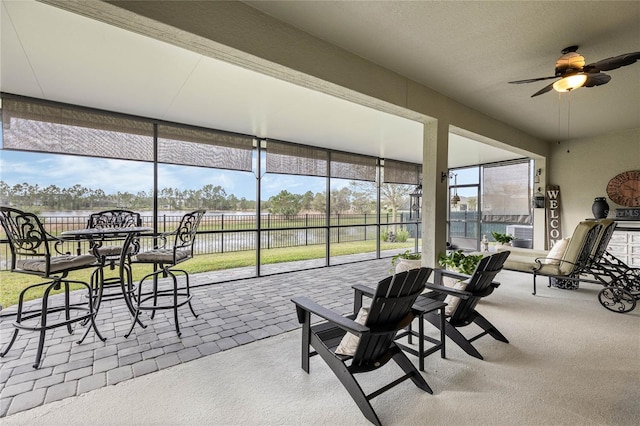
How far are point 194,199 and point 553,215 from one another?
7.74 meters

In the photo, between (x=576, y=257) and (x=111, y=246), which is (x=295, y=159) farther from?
(x=576, y=257)

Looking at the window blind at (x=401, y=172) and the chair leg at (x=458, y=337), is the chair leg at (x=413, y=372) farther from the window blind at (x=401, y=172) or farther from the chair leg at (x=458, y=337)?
the window blind at (x=401, y=172)

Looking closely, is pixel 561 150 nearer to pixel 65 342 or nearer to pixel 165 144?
pixel 165 144

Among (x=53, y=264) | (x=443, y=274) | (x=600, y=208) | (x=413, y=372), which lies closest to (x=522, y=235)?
(x=600, y=208)

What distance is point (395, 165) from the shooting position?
8047 mm

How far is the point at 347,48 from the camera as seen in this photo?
2.74 m

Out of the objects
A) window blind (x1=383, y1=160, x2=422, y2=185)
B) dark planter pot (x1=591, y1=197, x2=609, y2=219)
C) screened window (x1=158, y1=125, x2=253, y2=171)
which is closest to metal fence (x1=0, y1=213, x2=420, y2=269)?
screened window (x1=158, y1=125, x2=253, y2=171)

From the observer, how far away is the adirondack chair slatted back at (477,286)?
8.06 ft

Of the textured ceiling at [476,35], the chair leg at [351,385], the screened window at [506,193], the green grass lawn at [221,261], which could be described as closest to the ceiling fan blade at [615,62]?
the textured ceiling at [476,35]

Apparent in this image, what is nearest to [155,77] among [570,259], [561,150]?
[570,259]

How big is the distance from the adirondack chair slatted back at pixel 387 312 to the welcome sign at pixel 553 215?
21.4ft

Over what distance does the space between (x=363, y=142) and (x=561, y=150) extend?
4651mm

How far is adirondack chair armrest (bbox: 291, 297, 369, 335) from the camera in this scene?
68.7 inches

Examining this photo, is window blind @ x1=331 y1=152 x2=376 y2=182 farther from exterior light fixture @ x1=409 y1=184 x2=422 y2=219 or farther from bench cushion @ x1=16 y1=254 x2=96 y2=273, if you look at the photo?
bench cushion @ x1=16 y1=254 x2=96 y2=273
